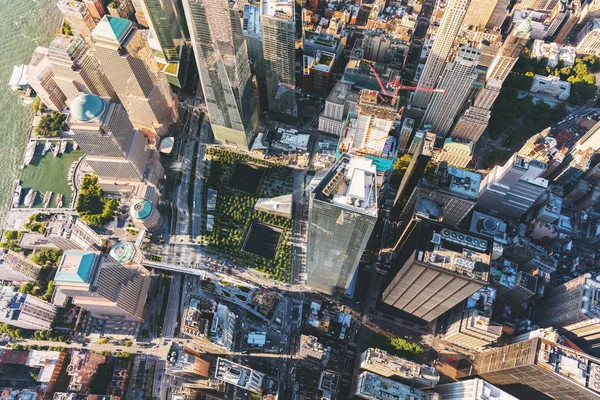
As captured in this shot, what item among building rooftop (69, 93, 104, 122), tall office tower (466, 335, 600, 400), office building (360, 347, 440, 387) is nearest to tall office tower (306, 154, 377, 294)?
office building (360, 347, 440, 387)

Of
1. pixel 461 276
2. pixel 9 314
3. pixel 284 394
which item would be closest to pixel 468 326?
pixel 461 276

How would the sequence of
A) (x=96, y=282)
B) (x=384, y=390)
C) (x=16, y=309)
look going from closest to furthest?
(x=96, y=282) → (x=384, y=390) → (x=16, y=309)

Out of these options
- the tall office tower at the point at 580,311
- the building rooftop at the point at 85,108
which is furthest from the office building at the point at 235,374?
the tall office tower at the point at 580,311

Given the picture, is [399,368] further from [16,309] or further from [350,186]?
[16,309]

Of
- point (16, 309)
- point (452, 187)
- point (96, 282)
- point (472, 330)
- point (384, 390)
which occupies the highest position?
point (452, 187)

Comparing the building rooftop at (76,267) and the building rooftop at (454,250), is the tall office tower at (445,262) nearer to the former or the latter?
the building rooftop at (454,250)

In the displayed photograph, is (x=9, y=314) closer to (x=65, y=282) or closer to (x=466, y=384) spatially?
(x=65, y=282)

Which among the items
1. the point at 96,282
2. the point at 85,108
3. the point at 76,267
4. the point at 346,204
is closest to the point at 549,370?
the point at 346,204

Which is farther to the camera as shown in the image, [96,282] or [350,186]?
[96,282]
